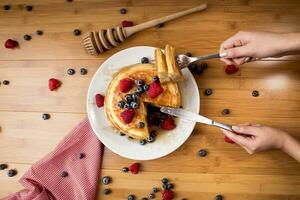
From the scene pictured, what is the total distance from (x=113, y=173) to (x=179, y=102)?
48 centimetres

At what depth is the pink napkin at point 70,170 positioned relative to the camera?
169 cm

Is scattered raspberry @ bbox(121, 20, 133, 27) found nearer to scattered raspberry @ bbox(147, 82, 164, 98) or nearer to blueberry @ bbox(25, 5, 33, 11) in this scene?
scattered raspberry @ bbox(147, 82, 164, 98)

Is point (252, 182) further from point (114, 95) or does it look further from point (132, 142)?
point (114, 95)

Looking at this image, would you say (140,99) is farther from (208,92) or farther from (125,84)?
(208,92)

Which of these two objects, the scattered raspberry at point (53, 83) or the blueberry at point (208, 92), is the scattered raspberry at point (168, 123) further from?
the scattered raspberry at point (53, 83)

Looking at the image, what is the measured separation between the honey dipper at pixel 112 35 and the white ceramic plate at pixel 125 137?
0.30 ft

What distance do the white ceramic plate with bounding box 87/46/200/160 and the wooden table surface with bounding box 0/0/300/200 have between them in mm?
114

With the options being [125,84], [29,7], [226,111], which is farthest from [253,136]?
[29,7]

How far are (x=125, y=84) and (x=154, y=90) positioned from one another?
13 cm

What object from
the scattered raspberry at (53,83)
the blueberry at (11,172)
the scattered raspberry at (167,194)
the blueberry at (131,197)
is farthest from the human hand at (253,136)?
the blueberry at (11,172)

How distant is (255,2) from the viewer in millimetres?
1752

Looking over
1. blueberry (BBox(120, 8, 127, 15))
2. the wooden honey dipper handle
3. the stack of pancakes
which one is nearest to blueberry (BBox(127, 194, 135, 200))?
the stack of pancakes

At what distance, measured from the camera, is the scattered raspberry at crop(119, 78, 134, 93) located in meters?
1.54

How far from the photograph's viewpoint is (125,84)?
5.05 feet
